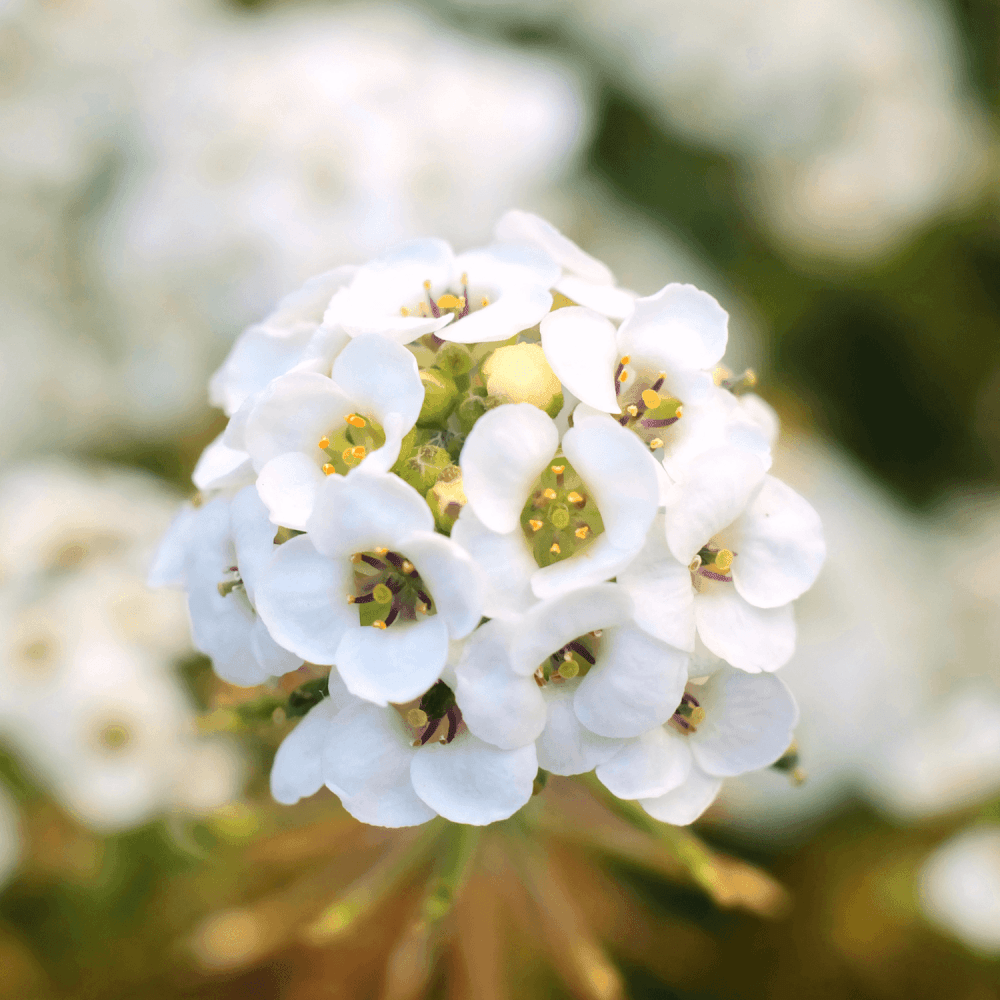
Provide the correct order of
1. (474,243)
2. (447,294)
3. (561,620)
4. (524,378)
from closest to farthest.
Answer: (561,620), (524,378), (447,294), (474,243)

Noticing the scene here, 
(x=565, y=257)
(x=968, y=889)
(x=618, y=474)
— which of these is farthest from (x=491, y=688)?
(x=968, y=889)

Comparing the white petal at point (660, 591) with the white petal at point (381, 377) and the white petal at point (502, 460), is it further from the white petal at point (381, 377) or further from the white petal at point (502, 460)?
the white petal at point (381, 377)

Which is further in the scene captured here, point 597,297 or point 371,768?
point 597,297

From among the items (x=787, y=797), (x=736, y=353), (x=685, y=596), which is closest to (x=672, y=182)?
(x=736, y=353)

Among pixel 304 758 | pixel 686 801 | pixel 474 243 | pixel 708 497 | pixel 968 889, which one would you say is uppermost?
pixel 708 497

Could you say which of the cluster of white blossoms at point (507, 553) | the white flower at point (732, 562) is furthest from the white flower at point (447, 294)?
the white flower at point (732, 562)

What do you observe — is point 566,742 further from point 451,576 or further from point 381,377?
point 381,377

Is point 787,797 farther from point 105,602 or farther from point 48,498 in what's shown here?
point 48,498
